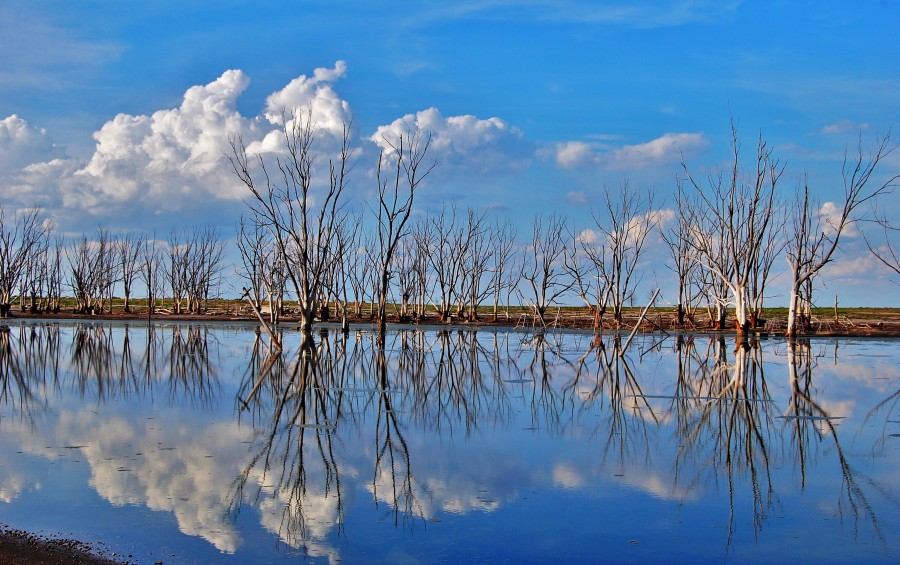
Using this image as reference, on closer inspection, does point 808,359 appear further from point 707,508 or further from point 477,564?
point 477,564

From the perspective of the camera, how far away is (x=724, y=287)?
36438 millimetres

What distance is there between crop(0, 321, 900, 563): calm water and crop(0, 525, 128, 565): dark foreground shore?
20 cm

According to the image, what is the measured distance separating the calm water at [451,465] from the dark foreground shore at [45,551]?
204 mm

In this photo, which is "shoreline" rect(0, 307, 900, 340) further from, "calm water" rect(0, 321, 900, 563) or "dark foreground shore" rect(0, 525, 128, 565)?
"dark foreground shore" rect(0, 525, 128, 565)

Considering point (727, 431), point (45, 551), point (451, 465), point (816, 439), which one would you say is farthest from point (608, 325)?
point (45, 551)

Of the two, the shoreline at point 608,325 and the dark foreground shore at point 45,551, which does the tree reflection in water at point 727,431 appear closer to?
the dark foreground shore at point 45,551

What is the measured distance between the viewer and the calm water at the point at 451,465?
5.19 m

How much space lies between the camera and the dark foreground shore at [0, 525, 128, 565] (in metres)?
4.52

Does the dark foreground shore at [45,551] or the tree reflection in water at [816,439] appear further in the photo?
the tree reflection in water at [816,439]

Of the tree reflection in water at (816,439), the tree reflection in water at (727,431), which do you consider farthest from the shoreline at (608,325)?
the tree reflection in water at (816,439)

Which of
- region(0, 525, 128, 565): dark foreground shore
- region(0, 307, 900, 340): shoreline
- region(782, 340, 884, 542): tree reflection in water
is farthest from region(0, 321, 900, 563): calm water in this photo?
region(0, 307, 900, 340): shoreline

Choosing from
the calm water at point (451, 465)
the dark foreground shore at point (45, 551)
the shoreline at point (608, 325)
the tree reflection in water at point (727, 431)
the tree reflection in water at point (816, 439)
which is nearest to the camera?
the dark foreground shore at point (45, 551)

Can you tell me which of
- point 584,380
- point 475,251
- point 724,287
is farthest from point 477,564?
point 475,251

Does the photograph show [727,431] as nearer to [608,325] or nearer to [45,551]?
[45,551]
